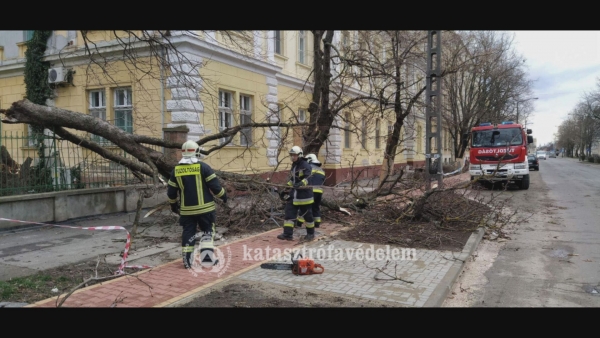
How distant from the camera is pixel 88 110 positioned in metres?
14.2

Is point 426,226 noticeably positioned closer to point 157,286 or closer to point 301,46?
point 157,286

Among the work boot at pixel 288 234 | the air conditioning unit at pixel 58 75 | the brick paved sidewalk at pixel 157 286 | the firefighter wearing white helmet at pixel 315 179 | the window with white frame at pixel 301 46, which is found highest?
the window with white frame at pixel 301 46

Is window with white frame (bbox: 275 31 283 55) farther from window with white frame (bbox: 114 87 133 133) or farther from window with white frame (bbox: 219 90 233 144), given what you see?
window with white frame (bbox: 114 87 133 133)

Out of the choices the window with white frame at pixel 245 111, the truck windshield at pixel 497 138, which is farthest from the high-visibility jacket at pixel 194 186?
the truck windshield at pixel 497 138

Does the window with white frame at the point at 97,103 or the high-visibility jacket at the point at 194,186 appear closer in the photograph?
the high-visibility jacket at the point at 194,186

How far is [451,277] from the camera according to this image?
5.30 m

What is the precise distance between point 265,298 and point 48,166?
7366mm

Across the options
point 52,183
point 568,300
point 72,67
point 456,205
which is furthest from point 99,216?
point 568,300

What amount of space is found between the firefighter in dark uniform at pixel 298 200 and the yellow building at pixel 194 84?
2.51 m

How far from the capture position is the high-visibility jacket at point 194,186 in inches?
222

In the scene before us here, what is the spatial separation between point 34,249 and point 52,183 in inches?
118

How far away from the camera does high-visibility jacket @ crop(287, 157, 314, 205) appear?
7465 millimetres

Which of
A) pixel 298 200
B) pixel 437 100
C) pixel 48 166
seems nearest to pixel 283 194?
pixel 298 200

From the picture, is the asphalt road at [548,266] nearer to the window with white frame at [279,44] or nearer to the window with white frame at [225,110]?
the window with white frame at [225,110]
